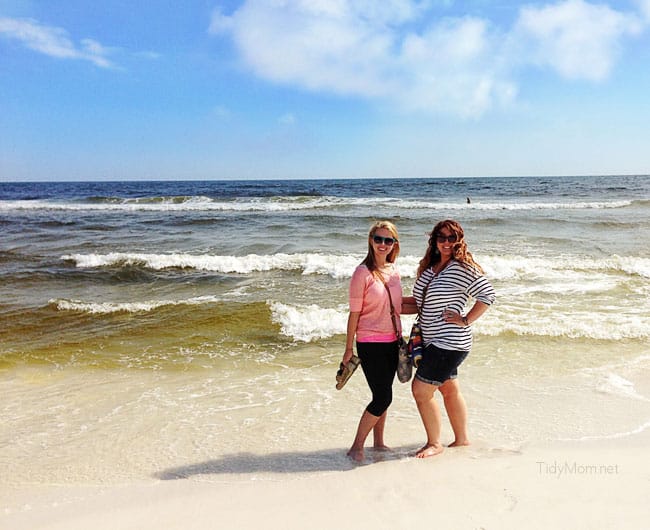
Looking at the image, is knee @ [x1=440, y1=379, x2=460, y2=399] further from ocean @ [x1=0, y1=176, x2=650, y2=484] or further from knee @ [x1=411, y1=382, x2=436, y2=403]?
ocean @ [x1=0, y1=176, x2=650, y2=484]

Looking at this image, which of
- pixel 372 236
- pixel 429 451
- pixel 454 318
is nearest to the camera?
pixel 454 318

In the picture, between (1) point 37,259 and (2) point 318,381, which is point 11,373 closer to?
(2) point 318,381

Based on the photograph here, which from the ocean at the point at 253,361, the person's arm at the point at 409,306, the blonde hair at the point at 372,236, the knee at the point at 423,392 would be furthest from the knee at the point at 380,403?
the blonde hair at the point at 372,236

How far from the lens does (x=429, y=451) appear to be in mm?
3787

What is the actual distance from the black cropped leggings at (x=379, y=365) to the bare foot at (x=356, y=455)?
41cm

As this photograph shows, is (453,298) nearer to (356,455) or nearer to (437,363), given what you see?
(437,363)

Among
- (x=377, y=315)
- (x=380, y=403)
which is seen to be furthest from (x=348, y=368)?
(x=377, y=315)

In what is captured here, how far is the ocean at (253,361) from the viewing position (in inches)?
164

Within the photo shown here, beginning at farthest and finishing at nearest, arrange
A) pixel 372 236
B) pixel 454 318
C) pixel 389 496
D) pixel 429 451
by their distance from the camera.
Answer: pixel 429 451 → pixel 372 236 → pixel 454 318 → pixel 389 496

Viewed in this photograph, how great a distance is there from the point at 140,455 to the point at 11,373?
3.37 m

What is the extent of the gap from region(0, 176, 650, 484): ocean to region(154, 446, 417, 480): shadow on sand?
0.7 inches

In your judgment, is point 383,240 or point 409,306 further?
point 409,306

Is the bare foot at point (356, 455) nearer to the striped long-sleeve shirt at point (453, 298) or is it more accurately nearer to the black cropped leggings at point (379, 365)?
the black cropped leggings at point (379, 365)

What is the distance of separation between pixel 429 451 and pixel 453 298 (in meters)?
1.24
